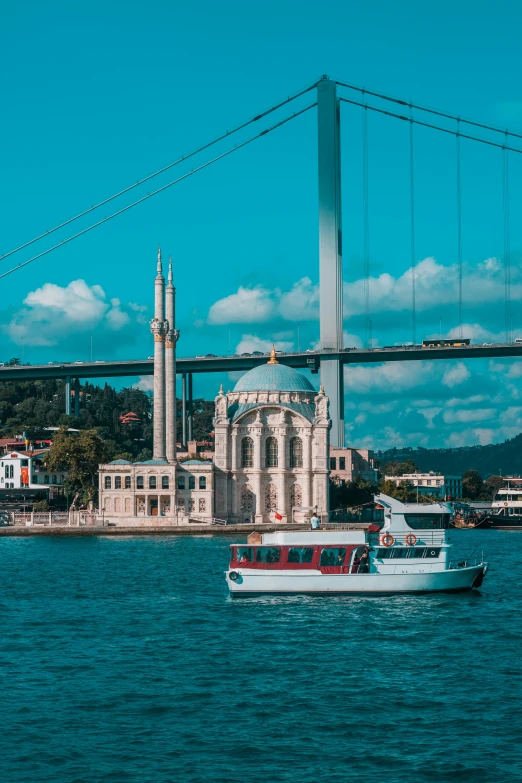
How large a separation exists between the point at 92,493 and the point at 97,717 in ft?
237

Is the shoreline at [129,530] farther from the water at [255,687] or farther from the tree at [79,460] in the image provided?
the water at [255,687]

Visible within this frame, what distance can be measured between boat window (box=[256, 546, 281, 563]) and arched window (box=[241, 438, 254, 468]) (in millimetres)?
53005

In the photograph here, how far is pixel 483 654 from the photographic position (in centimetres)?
3036

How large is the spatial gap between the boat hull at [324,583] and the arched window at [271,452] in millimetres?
53767

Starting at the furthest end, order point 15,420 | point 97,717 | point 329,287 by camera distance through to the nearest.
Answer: point 15,420 → point 329,287 → point 97,717

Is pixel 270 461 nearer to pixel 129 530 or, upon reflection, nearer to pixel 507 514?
pixel 129 530

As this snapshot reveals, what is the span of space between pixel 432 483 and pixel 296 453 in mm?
78474

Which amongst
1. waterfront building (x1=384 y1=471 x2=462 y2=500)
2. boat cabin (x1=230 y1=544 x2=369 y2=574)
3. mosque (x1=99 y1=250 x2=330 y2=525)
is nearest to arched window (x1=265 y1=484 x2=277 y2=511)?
mosque (x1=99 y1=250 x2=330 y2=525)

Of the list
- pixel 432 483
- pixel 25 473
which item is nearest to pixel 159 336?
pixel 25 473

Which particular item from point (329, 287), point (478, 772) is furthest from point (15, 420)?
point (478, 772)

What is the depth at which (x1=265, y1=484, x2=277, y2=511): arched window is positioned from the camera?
9369cm

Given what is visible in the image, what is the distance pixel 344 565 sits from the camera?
40.4m

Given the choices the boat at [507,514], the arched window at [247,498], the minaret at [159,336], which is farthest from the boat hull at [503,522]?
the minaret at [159,336]

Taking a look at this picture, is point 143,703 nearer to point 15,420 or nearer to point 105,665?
point 105,665
